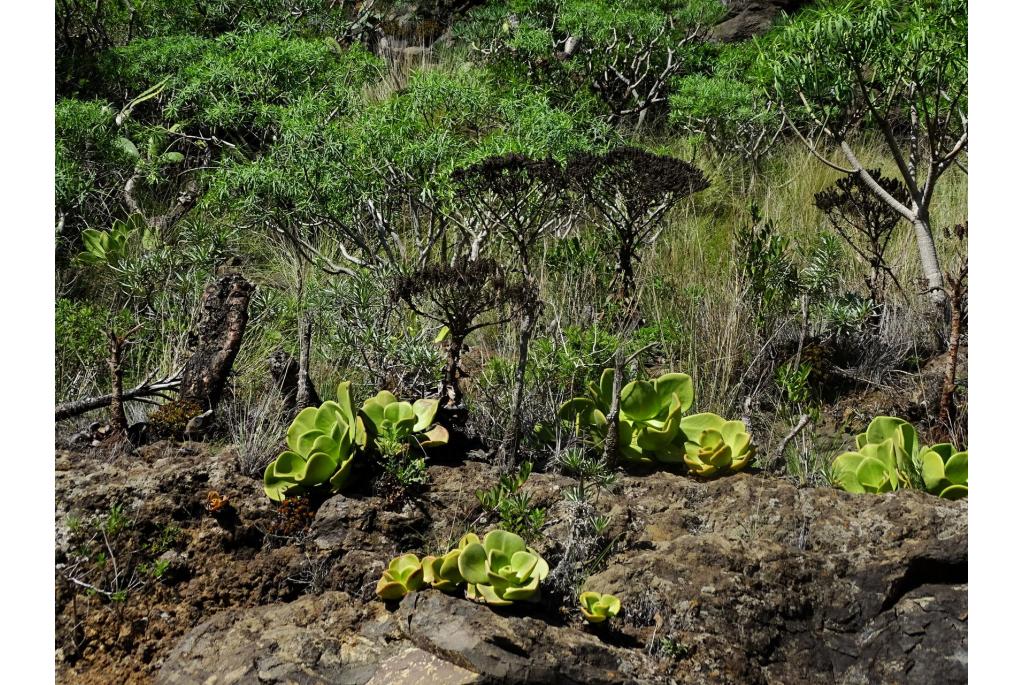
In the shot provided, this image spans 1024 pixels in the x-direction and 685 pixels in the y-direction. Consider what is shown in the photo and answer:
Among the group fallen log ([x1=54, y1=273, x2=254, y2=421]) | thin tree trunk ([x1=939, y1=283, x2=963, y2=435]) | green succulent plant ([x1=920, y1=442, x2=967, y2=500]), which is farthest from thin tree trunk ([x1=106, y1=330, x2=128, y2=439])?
thin tree trunk ([x1=939, y1=283, x2=963, y2=435])

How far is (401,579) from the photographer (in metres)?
3.25

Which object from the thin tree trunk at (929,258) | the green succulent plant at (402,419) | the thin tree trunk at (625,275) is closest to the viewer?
the green succulent plant at (402,419)

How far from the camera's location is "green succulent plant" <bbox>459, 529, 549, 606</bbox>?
3111mm

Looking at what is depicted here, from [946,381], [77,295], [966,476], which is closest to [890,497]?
[966,476]

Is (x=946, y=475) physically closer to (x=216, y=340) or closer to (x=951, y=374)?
(x=951, y=374)

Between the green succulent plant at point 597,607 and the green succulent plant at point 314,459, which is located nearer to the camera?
the green succulent plant at point 597,607

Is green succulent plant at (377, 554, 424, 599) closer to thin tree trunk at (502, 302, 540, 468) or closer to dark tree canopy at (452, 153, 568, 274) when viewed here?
thin tree trunk at (502, 302, 540, 468)

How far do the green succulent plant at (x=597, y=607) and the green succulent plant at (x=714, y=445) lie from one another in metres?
1.01

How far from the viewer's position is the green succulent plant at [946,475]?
4.02 m

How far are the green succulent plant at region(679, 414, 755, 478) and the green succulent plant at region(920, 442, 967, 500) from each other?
66 centimetres

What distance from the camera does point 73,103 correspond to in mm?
6699

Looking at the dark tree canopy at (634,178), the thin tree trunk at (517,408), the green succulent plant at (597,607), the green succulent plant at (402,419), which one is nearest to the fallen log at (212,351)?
the green succulent plant at (402,419)

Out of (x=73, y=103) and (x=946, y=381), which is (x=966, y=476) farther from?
(x=73, y=103)

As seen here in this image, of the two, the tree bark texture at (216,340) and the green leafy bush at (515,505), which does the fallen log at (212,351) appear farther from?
the green leafy bush at (515,505)
